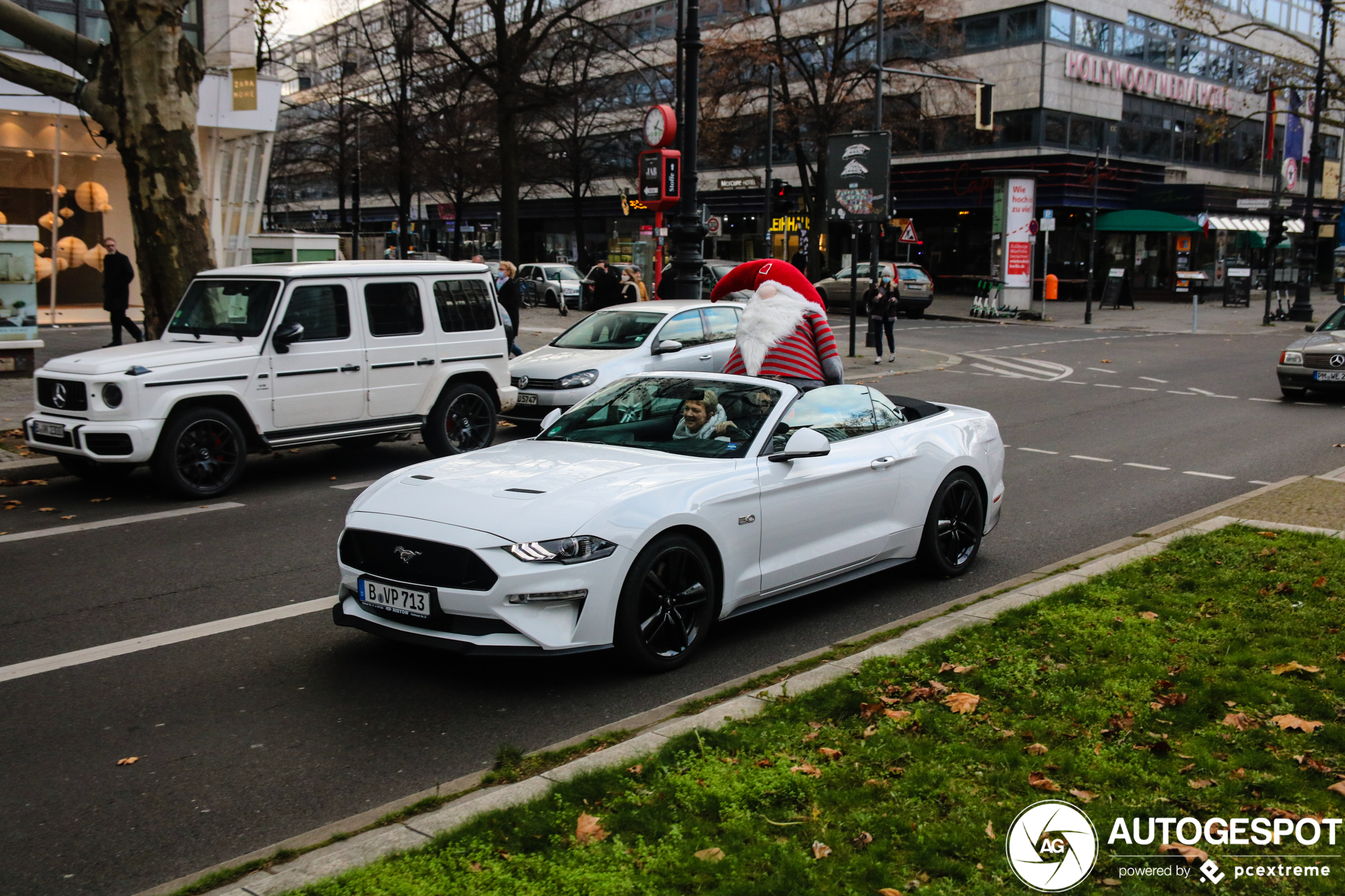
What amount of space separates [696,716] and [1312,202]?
38.2 m

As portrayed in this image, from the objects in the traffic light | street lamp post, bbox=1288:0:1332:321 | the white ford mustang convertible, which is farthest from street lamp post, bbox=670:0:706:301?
street lamp post, bbox=1288:0:1332:321

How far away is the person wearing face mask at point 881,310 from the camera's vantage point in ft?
74.6

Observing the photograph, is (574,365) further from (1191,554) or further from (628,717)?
(628,717)

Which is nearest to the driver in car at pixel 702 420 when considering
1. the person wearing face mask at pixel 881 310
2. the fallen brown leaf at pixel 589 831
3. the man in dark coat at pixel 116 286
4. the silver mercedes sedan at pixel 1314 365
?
the fallen brown leaf at pixel 589 831

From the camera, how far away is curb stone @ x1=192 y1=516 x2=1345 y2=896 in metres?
3.69

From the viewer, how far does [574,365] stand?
13.7 m

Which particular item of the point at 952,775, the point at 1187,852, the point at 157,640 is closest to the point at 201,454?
the point at 157,640

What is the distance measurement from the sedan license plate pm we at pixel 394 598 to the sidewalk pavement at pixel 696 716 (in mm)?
1007

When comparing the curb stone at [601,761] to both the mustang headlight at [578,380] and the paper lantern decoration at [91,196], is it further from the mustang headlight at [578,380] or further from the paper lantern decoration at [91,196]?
the paper lantern decoration at [91,196]

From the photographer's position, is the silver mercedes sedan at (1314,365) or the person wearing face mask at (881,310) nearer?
the silver mercedes sedan at (1314,365)

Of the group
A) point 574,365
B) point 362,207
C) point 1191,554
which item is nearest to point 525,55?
point 574,365

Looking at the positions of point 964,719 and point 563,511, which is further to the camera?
point 563,511

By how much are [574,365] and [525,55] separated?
71.2 ft

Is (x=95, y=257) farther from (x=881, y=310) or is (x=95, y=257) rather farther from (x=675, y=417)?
(x=675, y=417)
